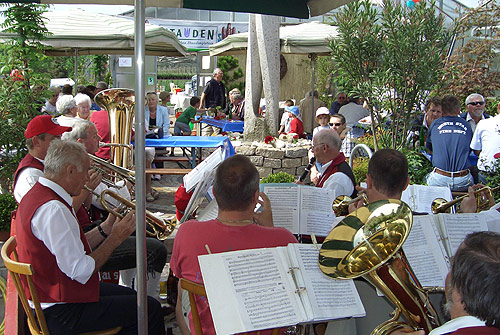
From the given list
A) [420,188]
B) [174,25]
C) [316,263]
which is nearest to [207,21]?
[174,25]

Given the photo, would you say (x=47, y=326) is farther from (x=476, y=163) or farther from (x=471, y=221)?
(x=476, y=163)

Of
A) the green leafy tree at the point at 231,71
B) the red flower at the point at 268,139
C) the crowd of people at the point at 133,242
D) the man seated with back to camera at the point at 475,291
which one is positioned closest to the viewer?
the man seated with back to camera at the point at 475,291

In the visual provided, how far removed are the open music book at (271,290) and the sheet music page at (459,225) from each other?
68 centimetres

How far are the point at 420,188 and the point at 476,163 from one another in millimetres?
3080

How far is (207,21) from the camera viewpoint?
1902 centimetres

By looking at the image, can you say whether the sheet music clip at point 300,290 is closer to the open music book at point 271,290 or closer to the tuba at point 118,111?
the open music book at point 271,290

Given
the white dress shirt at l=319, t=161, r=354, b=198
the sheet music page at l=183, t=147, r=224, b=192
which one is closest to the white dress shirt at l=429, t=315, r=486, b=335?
the sheet music page at l=183, t=147, r=224, b=192

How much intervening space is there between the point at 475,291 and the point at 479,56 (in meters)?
10.7

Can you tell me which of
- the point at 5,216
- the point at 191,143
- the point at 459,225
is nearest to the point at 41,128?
the point at 5,216

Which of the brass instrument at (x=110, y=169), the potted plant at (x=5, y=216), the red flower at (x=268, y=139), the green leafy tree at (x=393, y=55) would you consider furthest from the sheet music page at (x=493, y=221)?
the red flower at (x=268, y=139)

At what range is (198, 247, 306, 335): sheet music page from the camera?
1913 millimetres

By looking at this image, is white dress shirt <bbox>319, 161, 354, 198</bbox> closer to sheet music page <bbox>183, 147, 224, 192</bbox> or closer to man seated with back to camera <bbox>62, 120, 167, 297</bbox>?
sheet music page <bbox>183, 147, 224, 192</bbox>

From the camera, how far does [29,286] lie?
239cm

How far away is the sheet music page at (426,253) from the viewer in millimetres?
2468
